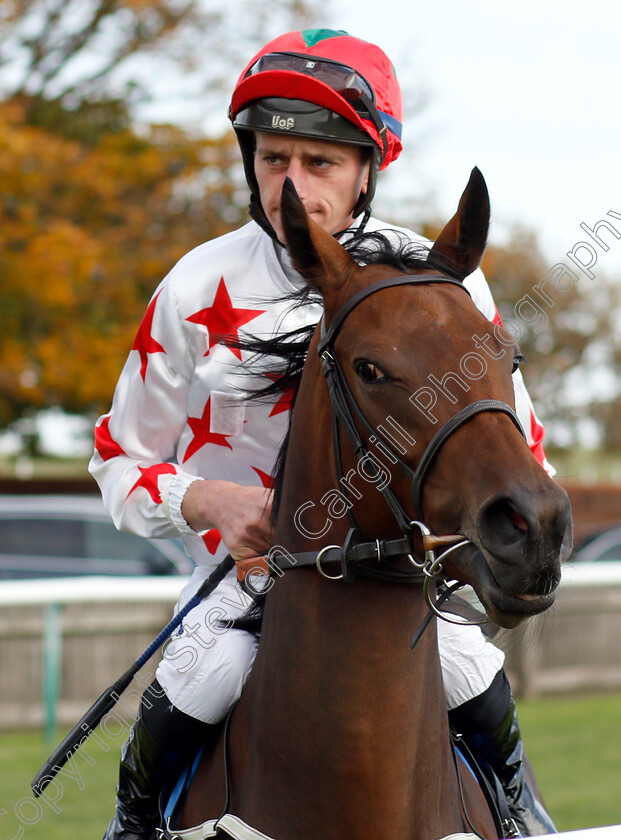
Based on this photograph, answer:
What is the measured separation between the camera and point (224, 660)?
2477 millimetres

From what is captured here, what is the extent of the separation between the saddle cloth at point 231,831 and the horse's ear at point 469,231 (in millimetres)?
1328

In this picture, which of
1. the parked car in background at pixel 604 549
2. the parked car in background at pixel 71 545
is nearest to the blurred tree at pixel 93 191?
the parked car in background at pixel 71 545

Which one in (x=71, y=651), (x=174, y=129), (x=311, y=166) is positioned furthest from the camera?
(x=174, y=129)

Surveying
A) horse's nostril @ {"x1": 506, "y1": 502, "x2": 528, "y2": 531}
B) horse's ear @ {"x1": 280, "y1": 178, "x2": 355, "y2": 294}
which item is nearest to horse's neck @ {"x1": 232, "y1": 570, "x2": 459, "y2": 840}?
horse's nostril @ {"x1": 506, "y1": 502, "x2": 528, "y2": 531}

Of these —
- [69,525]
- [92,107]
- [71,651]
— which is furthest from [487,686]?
[92,107]

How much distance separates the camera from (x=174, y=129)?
39.7ft

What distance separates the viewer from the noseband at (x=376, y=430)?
190 centimetres

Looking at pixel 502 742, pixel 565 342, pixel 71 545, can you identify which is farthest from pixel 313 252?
pixel 565 342

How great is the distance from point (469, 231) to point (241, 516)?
0.88 m

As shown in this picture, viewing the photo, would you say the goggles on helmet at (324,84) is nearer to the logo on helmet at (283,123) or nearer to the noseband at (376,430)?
the logo on helmet at (283,123)

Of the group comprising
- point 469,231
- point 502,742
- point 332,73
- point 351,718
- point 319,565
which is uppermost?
point 332,73

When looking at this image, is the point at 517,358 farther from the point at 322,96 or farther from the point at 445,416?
the point at 322,96

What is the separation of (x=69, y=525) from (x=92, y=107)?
554 centimetres

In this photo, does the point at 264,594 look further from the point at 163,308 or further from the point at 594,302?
the point at 594,302
